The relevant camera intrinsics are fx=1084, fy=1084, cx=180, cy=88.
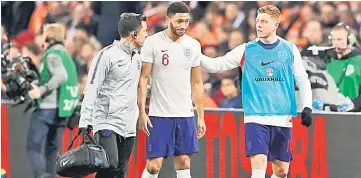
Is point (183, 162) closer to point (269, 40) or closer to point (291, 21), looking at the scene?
point (269, 40)

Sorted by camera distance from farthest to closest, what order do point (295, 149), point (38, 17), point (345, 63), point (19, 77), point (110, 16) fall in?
point (38, 17), point (110, 16), point (19, 77), point (345, 63), point (295, 149)

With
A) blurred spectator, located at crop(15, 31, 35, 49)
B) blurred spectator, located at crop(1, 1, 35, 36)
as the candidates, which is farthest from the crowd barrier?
blurred spectator, located at crop(1, 1, 35, 36)

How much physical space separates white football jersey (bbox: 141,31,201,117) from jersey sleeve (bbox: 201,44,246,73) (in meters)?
0.21

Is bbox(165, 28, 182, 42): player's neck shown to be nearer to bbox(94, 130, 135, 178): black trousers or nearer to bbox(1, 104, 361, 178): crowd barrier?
bbox(94, 130, 135, 178): black trousers

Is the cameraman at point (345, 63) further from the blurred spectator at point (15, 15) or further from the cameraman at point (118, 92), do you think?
the blurred spectator at point (15, 15)

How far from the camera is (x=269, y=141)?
10664 mm


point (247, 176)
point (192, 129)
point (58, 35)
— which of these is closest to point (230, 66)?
point (192, 129)

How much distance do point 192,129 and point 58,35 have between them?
102 inches

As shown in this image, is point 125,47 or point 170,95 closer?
point 125,47

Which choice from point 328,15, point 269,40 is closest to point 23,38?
point 328,15

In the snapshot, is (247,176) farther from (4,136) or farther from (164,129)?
(4,136)

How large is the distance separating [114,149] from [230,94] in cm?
351

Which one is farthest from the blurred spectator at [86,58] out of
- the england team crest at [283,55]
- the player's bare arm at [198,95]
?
the england team crest at [283,55]

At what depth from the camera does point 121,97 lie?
10.2 meters
